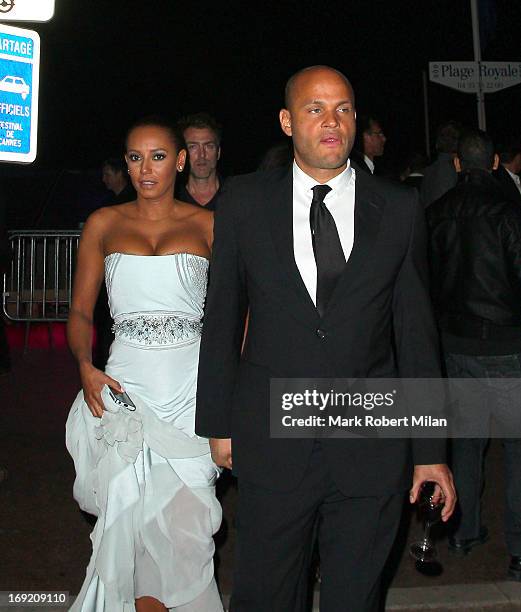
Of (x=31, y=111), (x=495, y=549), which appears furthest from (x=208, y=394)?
(x=31, y=111)

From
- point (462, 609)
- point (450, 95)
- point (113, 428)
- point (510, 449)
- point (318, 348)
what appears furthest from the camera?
point (450, 95)

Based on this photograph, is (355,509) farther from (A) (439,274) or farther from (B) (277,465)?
(A) (439,274)

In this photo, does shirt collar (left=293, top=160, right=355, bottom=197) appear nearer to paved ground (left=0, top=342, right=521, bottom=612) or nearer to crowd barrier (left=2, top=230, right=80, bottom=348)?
paved ground (left=0, top=342, right=521, bottom=612)

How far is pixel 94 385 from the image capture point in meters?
3.83

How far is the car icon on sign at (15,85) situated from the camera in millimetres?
5797

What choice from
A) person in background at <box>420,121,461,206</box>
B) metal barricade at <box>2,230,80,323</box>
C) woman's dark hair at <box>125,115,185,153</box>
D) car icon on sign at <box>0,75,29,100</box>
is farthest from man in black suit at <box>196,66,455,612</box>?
metal barricade at <box>2,230,80,323</box>

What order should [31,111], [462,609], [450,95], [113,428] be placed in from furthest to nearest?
[450,95]
[31,111]
[462,609]
[113,428]

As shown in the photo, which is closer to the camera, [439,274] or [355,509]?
[355,509]

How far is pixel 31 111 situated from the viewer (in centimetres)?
584

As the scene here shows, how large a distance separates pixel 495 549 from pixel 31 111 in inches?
150

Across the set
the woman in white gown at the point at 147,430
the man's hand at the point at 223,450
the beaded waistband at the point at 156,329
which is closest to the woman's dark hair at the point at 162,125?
the woman in white gown at the point at 147,430

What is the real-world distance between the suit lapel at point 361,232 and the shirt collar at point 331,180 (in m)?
0.03

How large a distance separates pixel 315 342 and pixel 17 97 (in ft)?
11.7

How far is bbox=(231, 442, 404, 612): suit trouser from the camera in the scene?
3.04 m
